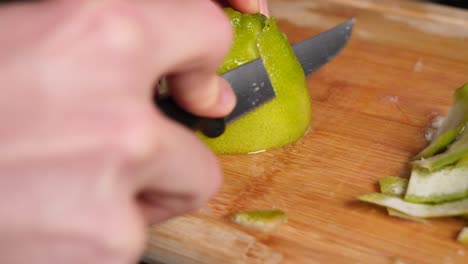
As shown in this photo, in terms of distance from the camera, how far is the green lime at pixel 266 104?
4.35 feet

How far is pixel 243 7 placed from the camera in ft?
4.63

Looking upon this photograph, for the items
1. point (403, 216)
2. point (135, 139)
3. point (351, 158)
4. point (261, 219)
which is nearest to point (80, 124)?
point (135, 139)

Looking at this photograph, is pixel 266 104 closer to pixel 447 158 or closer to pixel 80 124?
pixel 447 158

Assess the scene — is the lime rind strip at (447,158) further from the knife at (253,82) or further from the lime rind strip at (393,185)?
the knife at (253,82)

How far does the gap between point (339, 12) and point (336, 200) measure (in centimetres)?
87

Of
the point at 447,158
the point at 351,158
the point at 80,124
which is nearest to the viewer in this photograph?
the point at 80,124

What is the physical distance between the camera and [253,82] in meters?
1.25

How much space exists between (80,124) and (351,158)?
32.9 inches

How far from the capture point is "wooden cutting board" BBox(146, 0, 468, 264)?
1080mm

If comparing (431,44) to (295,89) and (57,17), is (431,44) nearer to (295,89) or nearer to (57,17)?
(295,89)

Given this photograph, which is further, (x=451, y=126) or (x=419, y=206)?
(x=451, y=126)

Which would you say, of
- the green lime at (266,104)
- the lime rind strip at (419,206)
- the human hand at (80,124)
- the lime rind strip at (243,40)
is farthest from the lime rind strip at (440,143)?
the human hand at (80,124)

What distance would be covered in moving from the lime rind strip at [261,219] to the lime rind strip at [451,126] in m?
0.31

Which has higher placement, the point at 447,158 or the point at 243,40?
the point at 243,40
